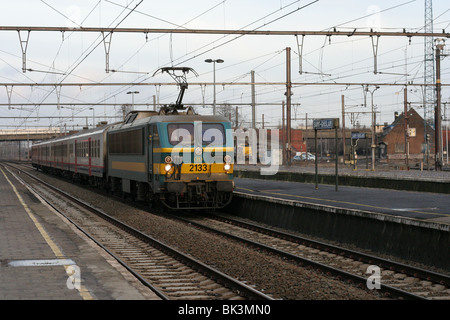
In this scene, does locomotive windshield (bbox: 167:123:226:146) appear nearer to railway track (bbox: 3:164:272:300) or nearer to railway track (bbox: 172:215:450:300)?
railway track (bbox: 3:164:272:300)

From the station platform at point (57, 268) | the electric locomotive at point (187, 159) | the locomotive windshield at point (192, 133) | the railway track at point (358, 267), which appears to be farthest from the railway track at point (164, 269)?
the locomotive windshield at point (192, 133)

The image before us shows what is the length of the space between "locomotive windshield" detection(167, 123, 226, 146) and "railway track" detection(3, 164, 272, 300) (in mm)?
3152

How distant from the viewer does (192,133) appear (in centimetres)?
1880

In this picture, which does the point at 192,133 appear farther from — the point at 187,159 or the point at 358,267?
the point at 358,267

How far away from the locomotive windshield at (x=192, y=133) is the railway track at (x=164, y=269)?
3.15m

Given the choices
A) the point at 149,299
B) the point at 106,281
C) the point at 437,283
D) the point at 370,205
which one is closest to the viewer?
the point at 149,299

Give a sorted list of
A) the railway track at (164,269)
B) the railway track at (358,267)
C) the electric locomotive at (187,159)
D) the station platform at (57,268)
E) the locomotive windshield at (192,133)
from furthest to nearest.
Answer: the locomotive windshield at (192,133), the electric locomotive at (187,159), the railway track at (358,267), the railway track at (164,269), the station platform at (57,268)

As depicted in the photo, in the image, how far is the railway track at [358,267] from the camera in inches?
369

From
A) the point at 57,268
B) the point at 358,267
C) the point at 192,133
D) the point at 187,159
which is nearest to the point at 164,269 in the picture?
the point at 57,268

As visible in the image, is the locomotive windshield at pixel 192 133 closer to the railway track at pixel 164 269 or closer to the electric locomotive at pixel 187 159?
the electric locomotive at pixel 187 159

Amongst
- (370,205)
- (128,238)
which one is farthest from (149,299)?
(370,205)

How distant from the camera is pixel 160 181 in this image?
18500 millimetres

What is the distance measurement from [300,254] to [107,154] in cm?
1644

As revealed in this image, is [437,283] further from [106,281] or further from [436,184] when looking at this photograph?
[436,184]
